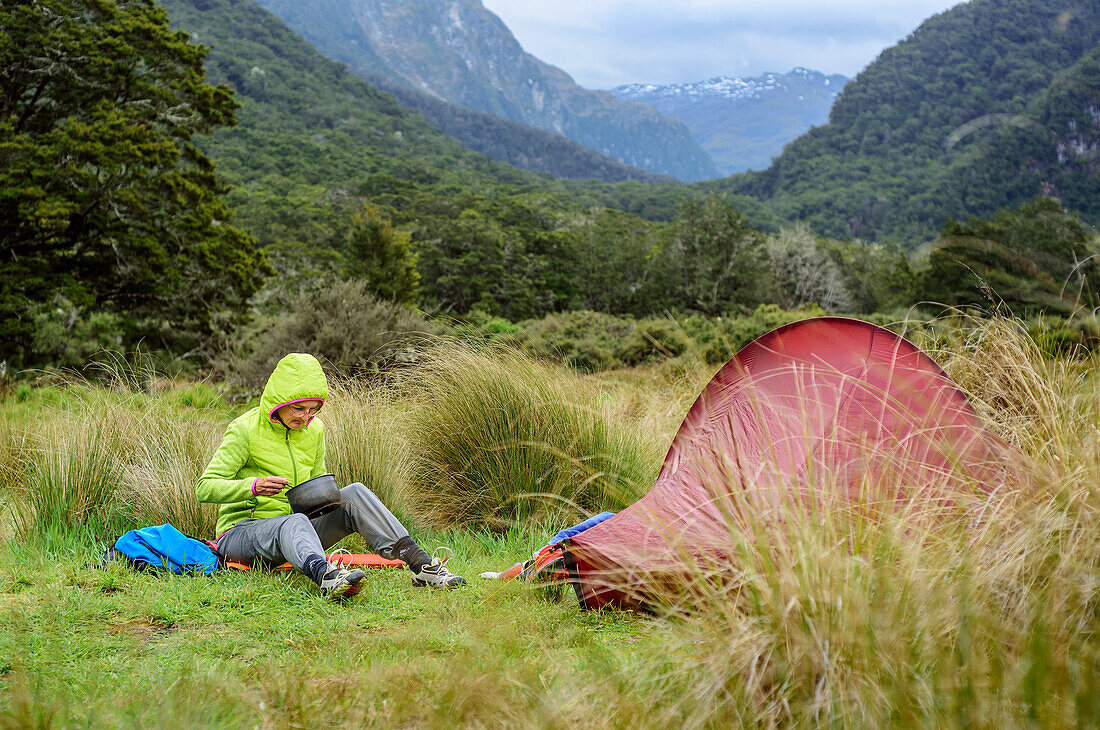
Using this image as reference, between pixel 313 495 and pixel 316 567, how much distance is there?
0.53 metres

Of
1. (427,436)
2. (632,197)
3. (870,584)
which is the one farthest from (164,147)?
(632,197)

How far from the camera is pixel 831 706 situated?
1.83 meters

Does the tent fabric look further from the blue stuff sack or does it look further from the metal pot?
the blue stuff sack

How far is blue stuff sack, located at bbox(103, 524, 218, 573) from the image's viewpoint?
3980 mm

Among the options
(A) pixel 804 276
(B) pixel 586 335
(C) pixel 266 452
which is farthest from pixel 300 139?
(C) pixel 266 452

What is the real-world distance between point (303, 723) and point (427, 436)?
337 cm

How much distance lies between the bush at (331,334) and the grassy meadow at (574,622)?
638 centimetres

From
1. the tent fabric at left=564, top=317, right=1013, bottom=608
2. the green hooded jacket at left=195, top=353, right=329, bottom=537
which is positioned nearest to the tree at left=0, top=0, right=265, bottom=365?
the green hooded jacket at left=195, top=353, right=329, bottom=537

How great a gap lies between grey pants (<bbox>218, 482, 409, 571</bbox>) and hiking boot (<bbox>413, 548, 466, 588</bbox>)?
0.91 feet

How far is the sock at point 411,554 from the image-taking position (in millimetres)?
4000

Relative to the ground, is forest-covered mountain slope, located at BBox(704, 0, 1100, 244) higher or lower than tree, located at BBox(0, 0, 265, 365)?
higher

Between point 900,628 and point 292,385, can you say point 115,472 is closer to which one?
point 292,385

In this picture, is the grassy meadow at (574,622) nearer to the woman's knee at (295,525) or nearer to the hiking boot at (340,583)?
the hiking boot at (340,583)

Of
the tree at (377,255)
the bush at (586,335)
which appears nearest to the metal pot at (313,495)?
the bush at (586,335)
